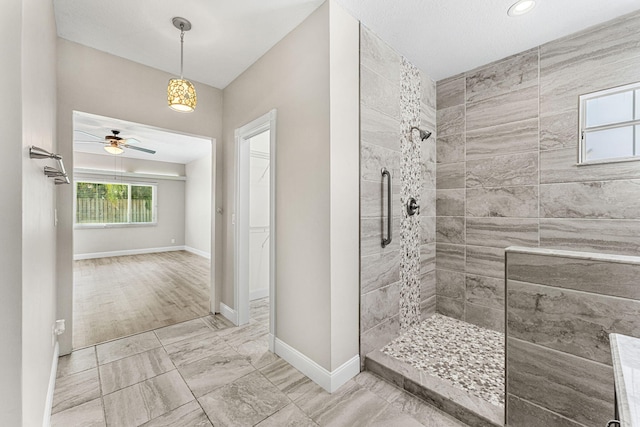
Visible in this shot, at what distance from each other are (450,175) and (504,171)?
51 centimetres

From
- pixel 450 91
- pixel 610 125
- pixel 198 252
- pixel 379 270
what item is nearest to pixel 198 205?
pixel 198 252

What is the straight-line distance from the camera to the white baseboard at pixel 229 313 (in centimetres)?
284

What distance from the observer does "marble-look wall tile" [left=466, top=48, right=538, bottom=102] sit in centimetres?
236

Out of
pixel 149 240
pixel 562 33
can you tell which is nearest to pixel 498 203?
pixel 562 33

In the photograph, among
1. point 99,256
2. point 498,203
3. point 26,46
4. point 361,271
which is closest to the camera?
point 26,46

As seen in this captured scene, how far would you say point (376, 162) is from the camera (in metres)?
2.17

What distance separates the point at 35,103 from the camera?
1.20 m

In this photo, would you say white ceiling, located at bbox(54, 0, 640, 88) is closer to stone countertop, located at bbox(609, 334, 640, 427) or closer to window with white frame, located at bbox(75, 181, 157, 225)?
stone countertop, located at bbox(609, 334, 640, 427)

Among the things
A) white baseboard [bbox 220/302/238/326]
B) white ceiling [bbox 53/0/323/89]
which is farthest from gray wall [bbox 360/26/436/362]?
white baseboard [bbox 220/302/238/326]

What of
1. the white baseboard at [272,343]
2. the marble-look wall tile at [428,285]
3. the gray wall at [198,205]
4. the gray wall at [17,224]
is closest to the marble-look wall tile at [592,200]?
the marble-look wall tile at [428,285]

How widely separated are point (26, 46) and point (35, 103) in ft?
0.90

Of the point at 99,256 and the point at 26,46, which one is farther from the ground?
the point at 26,46

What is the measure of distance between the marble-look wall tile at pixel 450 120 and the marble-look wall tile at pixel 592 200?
1015 millimetres

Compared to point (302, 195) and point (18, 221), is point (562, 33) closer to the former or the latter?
point (302, 195)
